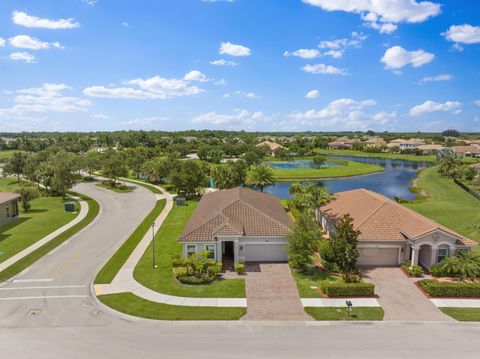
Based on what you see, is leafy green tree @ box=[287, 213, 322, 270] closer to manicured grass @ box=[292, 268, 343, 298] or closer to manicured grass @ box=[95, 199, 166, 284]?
manicured grass @ box=[292, 268, 343, 298]

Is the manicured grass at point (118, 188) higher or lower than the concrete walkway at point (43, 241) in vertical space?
higher

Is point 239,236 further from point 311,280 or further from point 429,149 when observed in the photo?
point 429,149

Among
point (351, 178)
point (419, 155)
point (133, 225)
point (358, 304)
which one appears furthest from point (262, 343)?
point (419, 155)

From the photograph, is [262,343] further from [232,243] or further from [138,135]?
[138,135]

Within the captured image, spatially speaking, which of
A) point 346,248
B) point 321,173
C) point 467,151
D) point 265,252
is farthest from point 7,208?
point 467,151

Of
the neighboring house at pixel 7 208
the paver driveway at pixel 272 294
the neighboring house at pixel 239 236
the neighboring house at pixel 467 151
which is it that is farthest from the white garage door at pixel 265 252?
the neighboring house at pixel 467 151

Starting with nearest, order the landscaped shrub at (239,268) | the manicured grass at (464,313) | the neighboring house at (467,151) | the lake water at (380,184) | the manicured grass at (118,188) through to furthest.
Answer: the manicured grass at (464,313) → the landscaped shrub at (239,268) → the manicured grass at (118,188) → the lake water at (380,184) → the neighboring house at (467,151)

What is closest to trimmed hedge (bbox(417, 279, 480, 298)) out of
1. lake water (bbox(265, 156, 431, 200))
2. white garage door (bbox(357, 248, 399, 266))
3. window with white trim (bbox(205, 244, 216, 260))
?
white garage door (bbox(357, 248, 399, 266))

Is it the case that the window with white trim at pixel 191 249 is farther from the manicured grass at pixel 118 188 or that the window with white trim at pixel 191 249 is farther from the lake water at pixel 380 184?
the manicured grass at pixel 118 188
